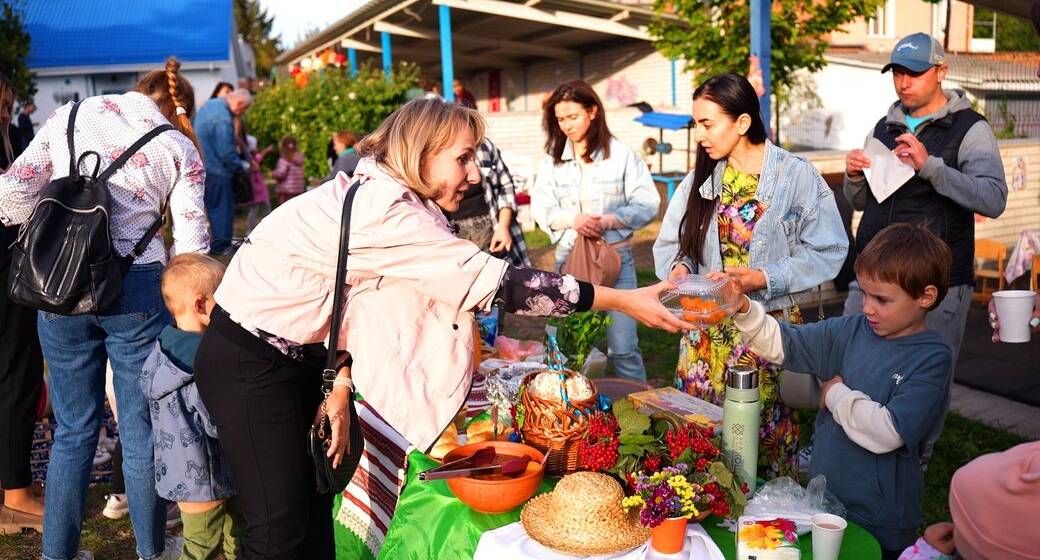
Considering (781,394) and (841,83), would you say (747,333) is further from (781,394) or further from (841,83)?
(841,83)

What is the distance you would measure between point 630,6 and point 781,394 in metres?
16.1

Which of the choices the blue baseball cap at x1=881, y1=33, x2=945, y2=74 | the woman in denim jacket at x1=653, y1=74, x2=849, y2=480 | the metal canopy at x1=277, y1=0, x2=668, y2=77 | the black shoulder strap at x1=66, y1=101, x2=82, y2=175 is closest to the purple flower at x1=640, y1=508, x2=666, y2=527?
the woman in denim jacket at x1=653, y1=74, x2=849, y2=480

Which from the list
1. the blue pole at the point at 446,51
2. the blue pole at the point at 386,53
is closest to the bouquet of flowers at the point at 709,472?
the blue pole at the point at 446,51

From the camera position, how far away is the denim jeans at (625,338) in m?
4.80

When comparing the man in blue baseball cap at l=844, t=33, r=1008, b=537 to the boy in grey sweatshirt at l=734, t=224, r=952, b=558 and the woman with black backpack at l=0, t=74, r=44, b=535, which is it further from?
the woman with black backpack at l=0, t=74, r=44, b=535

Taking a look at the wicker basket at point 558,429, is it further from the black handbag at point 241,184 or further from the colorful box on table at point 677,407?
the black handbag at point 241,184

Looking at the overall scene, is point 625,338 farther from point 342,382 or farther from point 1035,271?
point 1035,271

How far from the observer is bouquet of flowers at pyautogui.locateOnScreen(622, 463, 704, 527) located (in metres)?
2.04

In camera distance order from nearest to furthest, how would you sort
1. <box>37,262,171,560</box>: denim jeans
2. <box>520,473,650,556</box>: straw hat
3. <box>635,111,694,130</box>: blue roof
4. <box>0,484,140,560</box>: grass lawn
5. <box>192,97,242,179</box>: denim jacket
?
<box>520,473,650,556</box>: straw hat → <box>37,262,171,560</box>: denim jeans → <box>0,484,140,560</box>: grass lawn → <box>192,97,242,179</box>: denim jacket → <box>635,111,694,130</box>: blue roof

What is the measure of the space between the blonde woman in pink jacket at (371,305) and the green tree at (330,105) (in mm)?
12525

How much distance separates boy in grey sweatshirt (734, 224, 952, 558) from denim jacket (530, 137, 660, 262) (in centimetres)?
214

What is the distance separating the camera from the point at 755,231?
3.20 metres

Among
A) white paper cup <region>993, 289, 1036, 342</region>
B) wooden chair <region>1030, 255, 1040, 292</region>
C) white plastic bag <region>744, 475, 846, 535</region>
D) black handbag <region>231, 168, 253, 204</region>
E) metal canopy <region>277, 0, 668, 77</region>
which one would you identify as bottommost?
wooden chair <region>1030, 255, 1040, 292</region>

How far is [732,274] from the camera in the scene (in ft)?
9.77
